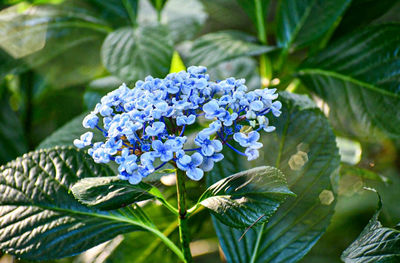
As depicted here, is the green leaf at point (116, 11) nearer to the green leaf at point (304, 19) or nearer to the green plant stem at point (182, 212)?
the green leaf at point (304, 19)

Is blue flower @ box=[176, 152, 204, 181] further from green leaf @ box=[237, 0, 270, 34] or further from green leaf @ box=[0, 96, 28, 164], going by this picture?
green leaf @ box=[0, 96, 28, 164]

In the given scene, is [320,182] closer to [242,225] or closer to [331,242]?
[242,225]

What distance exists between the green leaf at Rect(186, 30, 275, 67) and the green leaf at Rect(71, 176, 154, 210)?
0.42 metres

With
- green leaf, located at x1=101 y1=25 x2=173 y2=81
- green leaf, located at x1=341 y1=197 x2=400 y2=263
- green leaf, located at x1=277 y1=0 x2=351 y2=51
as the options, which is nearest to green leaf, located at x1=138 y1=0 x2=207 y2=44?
green leaf, located at x1=101 y1=25 x2=173 y2=81

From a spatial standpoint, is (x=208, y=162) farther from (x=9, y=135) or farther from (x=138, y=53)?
(x=9, y=135)

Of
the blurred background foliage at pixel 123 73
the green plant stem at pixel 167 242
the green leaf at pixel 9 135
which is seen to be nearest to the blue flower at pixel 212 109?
the green plant stem at pixel 167 242

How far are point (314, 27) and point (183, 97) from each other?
57 cm

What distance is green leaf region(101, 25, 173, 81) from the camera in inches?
35.1

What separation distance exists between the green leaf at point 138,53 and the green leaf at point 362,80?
312 millimetres

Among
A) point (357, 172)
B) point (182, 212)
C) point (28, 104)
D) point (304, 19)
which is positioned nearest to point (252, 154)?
point (182, 212)

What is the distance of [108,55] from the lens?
938 millimetres

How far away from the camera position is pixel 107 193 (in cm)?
52

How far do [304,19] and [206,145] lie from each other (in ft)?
2.04

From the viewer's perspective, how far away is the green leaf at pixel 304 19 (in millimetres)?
960
